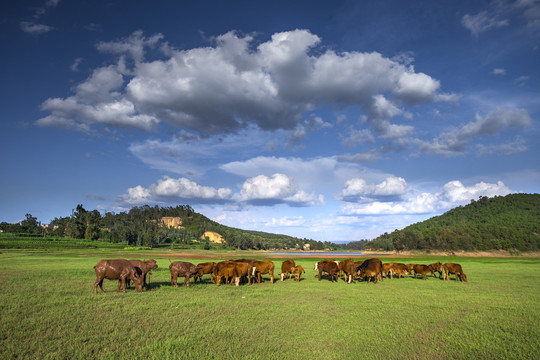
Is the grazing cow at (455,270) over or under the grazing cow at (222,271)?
under

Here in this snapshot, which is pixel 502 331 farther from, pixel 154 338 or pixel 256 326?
pixel 154 338

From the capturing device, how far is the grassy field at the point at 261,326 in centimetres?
716

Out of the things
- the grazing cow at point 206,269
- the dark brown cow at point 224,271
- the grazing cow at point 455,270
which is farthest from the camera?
the grazing cow at point 455,270

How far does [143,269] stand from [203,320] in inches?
356

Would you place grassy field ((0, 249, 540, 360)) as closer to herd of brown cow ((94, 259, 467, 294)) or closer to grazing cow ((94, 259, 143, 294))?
grazing cow ((94, 259, 143, 294))

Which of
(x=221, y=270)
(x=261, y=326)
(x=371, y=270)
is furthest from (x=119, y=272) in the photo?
(x=371, y=270)

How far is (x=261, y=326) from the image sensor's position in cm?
917

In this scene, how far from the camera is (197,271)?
62.8ft

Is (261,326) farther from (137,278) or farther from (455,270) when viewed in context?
(455,270)

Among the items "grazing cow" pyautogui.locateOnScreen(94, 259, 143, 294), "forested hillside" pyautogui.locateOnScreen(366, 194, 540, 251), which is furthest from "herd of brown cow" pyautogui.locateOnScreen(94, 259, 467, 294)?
"forested hillside" pyautogui.locateOnScreen(366, 194, 540, 251)

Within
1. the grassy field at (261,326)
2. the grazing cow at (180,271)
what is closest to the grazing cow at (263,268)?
the grazing cow at (180,271)

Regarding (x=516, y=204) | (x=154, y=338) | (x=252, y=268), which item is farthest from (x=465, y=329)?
(x=516, y=204)

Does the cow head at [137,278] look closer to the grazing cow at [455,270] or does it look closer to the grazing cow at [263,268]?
the grazing cow at [263,268]

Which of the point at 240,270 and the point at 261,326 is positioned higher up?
the point at 240,270
